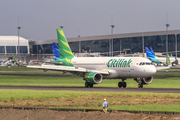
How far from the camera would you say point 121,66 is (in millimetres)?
42281

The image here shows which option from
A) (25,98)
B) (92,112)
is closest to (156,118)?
(92,112)

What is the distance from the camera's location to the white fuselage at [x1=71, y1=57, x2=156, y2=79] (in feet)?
132

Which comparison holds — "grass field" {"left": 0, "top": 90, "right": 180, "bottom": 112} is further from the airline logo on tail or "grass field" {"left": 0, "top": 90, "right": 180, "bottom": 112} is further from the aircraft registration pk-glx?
the airline logo on tail

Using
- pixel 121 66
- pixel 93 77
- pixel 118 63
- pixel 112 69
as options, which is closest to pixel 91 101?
pixel 93 77

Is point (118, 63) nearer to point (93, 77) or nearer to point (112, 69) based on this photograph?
point (112, 69)

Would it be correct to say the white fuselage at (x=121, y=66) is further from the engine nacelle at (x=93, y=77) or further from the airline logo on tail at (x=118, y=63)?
the engine nacelle at (x=93, y=77)

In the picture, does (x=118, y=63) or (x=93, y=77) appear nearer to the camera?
(x=93, y=77)

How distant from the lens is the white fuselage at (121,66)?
4025 centimetres

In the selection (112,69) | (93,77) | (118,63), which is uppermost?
(118,63)

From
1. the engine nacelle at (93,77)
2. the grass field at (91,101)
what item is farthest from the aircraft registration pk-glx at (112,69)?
the grass field at (91,101)

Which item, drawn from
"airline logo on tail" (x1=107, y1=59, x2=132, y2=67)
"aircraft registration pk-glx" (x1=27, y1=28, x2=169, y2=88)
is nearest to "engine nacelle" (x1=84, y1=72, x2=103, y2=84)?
"aircraft registration pk-glx" (x1=27, y1=28, x2=169, y2=88)

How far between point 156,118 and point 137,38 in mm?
179849

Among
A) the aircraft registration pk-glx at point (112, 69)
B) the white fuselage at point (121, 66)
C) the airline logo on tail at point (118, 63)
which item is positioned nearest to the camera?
the white fuselage at point (121, 66)

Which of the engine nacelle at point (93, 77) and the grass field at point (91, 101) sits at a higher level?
the engine nacelle at point (93, 77)
